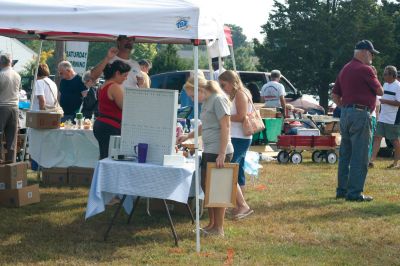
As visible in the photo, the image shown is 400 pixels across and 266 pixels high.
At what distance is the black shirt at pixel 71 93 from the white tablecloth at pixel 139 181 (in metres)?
4.62

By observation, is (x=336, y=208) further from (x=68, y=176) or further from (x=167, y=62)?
(x=167, y=62)

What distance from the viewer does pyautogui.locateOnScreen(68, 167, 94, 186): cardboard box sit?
398 inches

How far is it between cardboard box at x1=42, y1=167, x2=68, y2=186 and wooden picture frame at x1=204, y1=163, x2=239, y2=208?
3.94m

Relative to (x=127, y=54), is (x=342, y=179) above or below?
below

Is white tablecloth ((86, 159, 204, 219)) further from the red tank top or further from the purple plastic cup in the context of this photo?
the red tank top

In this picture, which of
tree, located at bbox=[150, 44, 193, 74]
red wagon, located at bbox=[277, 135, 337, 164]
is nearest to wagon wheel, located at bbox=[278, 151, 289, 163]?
red wagon, located at bbox=[277, 135, 337, 164]

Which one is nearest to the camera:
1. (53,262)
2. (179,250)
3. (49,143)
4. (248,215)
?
(53,262)

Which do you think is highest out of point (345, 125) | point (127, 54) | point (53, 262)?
point (127, 54)

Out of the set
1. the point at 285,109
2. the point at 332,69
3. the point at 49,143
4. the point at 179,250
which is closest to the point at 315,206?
the point at 179,250

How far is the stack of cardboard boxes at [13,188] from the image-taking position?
839 cm

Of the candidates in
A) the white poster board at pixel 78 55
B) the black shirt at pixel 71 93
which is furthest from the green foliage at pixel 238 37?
the black shirt at pixel 71 93

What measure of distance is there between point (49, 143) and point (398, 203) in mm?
4537

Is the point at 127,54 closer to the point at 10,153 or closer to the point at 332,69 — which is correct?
the point at 10,153

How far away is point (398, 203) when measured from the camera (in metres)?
8.92
